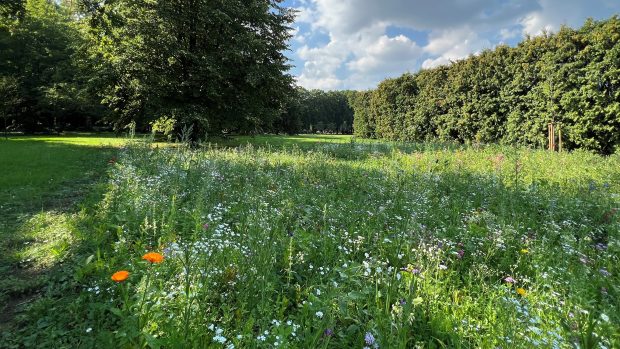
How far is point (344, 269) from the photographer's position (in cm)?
268

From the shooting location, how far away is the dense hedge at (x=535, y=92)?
11.6 meters

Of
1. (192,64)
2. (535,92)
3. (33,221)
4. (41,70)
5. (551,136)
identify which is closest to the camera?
(33,221)

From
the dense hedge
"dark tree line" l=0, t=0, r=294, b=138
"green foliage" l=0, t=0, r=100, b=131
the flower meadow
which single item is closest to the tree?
"dark tree line" l=0, t=0, r=294, b=138

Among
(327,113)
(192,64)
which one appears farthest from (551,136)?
(327,113)

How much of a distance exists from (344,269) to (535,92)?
1454 centimetres

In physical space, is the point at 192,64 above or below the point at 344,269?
above

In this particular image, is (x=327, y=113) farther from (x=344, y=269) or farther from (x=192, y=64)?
(x=344, y=269)

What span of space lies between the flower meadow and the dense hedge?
7601mm

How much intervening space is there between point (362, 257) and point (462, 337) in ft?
4.22

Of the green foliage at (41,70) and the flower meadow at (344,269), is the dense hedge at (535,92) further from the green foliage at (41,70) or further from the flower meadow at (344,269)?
the green foliage at (41,70)

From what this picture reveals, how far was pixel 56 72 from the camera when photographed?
32.1 m

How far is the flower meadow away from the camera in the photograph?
2.03 m

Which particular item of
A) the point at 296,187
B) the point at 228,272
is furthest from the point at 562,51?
the point at 228,272

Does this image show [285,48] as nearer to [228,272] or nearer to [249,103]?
[249,103]
